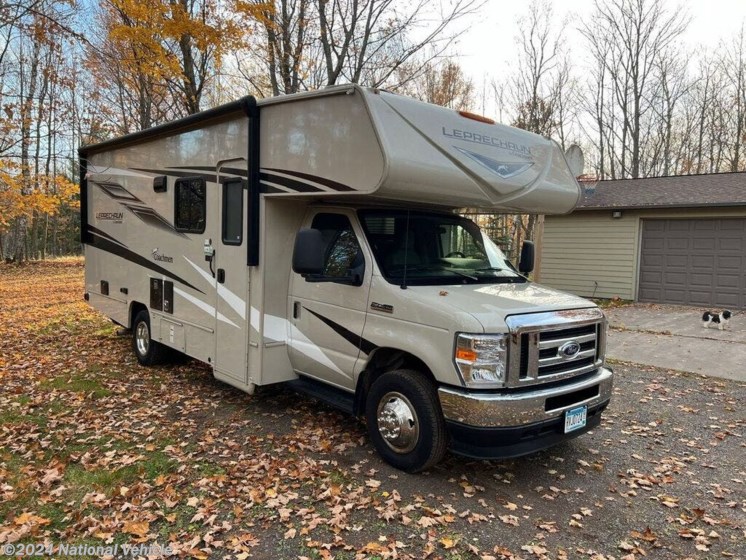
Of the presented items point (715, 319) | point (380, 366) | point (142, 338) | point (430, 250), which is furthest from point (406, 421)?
point (715, 319)

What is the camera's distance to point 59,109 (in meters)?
18.0

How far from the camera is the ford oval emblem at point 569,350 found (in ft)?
13.0

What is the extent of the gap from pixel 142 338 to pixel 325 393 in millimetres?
3759

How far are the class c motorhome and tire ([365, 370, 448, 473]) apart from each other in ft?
0.04

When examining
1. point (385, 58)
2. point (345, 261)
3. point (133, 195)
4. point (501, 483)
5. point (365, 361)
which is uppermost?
point (385, 58)

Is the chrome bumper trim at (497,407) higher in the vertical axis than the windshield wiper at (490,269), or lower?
lower

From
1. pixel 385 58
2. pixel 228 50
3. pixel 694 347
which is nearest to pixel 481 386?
pixel 694 347

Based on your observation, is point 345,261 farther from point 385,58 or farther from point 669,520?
point 385,58

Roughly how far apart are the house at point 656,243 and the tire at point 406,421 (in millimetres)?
12325

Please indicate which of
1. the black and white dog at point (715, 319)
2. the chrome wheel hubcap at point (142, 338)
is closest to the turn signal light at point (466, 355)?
the chrome wheel hubcap at point (142, 338)

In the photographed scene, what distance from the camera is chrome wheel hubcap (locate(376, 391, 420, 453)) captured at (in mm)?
4062

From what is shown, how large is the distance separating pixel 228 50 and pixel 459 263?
919 cm

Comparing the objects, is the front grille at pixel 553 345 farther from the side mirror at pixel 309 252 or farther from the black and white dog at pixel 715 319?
the black and white dog at pixel 715 319

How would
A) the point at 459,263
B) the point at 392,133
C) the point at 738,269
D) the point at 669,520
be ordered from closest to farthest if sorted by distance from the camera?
the point at 669,520 → the point at 392,133 → the point at 459,263 → the point at 738,269
